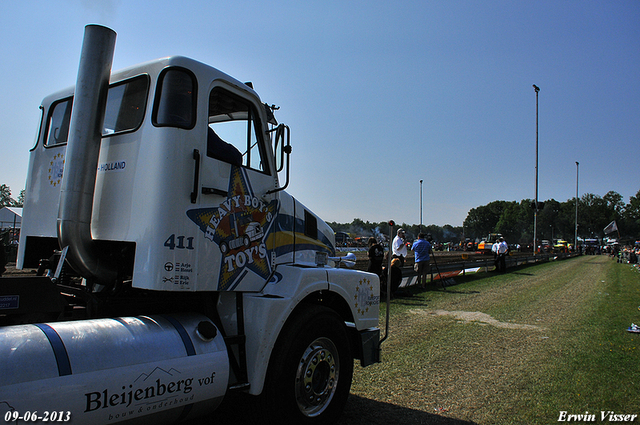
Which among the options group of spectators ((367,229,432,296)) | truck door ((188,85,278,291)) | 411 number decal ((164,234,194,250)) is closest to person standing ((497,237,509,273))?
group of spectators ((367,229,432,296))

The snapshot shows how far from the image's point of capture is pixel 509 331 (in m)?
7.64

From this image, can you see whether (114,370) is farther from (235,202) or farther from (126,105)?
(126,105)

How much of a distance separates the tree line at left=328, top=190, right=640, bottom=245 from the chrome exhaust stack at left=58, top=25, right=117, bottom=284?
8520cm

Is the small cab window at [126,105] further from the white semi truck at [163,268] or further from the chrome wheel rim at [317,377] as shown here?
the chrome wheel rim at [317,377]

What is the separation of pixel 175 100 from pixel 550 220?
139m

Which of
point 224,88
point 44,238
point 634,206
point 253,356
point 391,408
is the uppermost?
point 634,206

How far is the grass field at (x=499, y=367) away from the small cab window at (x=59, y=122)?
388cm

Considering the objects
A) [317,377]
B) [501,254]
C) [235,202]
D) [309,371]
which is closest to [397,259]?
[317,377]

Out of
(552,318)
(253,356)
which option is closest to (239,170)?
(253,356)

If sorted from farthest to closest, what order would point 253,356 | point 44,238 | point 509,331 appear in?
1. point 509,331
2. point 44,238
3. point 253,356

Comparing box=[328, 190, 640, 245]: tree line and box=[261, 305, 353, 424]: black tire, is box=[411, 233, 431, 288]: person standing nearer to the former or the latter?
box=[261, 305, 353, 424]: black tire

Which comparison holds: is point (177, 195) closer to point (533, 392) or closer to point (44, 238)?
point (44, 238)

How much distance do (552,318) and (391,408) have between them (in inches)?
250

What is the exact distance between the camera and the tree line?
108m
